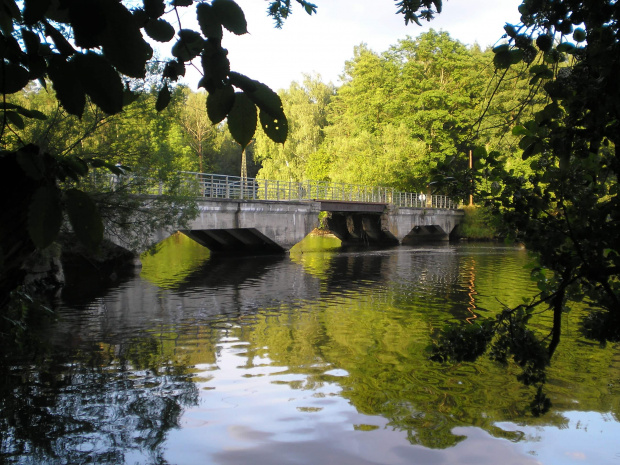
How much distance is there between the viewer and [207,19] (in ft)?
3.94

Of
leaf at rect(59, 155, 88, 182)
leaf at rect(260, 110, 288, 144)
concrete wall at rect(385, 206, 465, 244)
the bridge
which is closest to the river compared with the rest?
leaf at rect(59, 155, 88, 182)

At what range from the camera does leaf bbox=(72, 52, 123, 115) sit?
3.30 ft

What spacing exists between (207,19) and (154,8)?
13 centimetres

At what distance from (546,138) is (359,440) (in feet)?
13.1

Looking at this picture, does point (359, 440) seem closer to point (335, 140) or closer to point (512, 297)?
point (512, 297)

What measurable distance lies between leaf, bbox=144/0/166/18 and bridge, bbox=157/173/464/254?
672 inches

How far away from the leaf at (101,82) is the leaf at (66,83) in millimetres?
20

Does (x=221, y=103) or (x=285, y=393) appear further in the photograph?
(x=285, y=393)

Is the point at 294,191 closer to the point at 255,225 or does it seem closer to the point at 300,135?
the point at 255,225

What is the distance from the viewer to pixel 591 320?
103 inches

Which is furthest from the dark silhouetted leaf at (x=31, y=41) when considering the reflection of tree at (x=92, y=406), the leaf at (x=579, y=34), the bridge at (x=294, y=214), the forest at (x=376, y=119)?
the forest at (x=376, y=119)

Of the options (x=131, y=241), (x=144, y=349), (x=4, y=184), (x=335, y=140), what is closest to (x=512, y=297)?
(x=144, y=349)

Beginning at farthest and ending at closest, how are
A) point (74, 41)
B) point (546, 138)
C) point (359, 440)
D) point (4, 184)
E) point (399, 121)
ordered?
point (399, 121), point (359, 440), point (546, 138), point (4, 184), point (74, 41)

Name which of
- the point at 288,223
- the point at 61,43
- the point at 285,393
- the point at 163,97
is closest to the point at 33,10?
the point at 61,43
